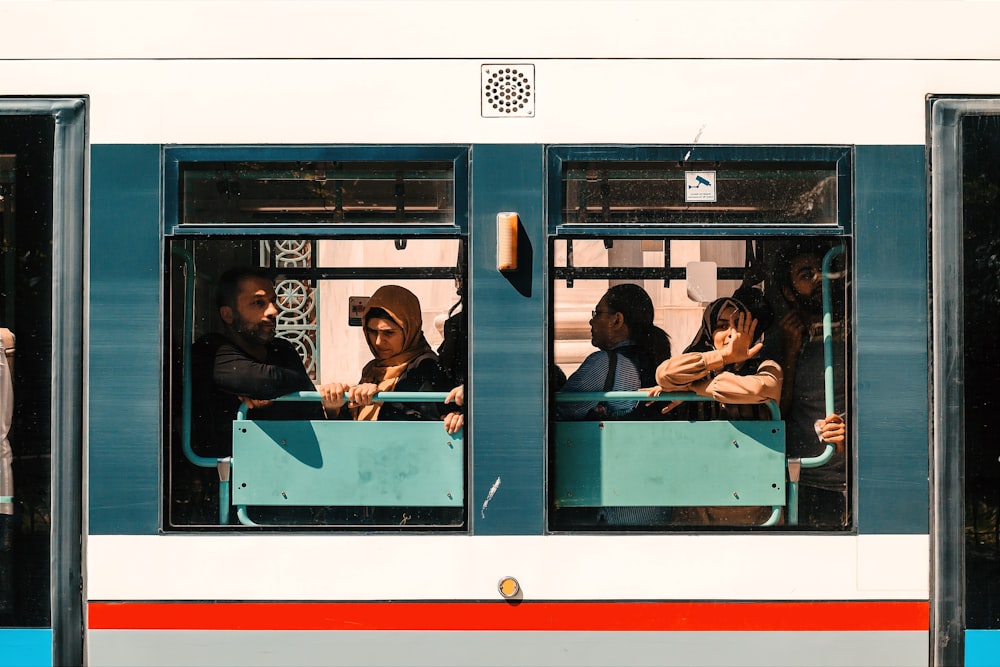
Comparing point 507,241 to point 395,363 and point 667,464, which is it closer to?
point 395,363

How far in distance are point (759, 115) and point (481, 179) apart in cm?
97

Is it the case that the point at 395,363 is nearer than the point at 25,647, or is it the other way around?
the point at 25,647

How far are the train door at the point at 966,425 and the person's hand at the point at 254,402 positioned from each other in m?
2.28

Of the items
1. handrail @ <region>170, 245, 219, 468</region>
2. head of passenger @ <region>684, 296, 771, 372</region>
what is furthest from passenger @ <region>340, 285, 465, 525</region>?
head of passenger @ <region>684, 296, 771, 372</region>

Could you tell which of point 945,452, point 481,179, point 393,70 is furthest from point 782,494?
point 393,70

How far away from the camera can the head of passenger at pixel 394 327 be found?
309cm

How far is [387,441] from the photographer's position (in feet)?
9.83

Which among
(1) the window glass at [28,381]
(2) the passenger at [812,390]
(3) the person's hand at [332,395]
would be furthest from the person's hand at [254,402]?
(2) the passenger at [812,390]

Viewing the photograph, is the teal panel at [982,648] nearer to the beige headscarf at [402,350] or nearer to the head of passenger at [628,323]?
the head of passenger at [628,323]

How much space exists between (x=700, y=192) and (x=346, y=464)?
1522 mm

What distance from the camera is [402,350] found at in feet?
10.2

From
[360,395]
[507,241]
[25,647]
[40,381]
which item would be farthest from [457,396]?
[25,647]

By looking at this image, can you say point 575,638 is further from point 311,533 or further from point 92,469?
point 92,469

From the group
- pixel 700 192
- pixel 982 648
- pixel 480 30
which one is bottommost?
pixel 982 648
